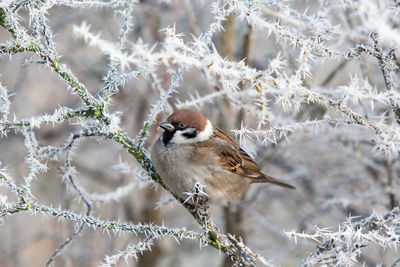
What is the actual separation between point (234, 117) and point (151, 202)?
1545 millimetres

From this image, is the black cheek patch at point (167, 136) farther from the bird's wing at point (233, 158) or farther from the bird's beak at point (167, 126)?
the bird's wing at point (233, 158)

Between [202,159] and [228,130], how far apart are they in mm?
720

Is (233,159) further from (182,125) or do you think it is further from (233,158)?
(182,125)

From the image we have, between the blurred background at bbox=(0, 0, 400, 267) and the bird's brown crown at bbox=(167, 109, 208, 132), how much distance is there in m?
0.09

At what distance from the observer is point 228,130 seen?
3.64m

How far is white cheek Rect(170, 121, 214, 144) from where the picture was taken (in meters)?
2.96

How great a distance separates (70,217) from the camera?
71.0 inches

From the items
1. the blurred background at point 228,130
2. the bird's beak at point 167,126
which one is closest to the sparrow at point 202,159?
the bird's beak at point 167,126

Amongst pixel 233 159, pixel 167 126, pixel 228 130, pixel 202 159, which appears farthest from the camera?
pixel 228 130

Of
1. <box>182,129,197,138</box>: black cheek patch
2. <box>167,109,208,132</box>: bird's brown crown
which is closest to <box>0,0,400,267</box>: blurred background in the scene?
<box>167,109,208,132</box>: bird's brown crown

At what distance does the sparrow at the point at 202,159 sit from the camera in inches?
107

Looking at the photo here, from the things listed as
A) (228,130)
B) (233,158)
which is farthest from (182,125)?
(228,130)

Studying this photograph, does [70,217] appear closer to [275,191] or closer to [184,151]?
[184,151]

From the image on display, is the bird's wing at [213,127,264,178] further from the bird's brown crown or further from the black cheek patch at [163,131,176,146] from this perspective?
the black cheek patch at [163,131,176,146]
